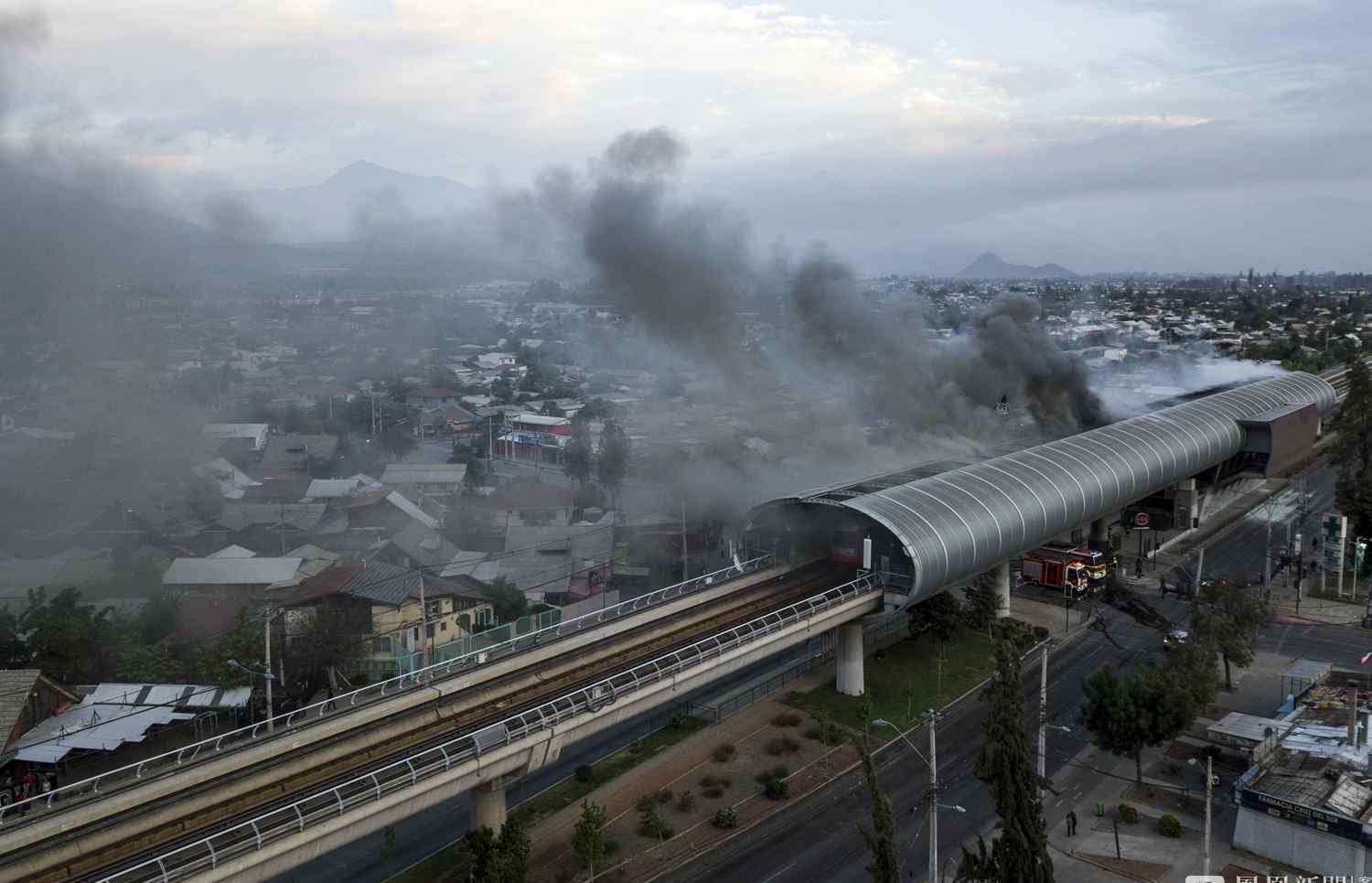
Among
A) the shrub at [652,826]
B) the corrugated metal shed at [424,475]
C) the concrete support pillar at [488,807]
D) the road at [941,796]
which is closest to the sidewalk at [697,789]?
the shrub at [652,826]

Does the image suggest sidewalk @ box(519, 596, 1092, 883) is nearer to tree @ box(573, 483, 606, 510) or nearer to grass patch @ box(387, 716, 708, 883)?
grass patch @ box(387, 716, 708, 883)

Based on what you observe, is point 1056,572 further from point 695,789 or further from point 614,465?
point 614,465

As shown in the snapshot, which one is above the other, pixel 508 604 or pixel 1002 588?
pixel 508 604

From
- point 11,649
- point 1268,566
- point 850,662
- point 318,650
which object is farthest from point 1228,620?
point 11,649

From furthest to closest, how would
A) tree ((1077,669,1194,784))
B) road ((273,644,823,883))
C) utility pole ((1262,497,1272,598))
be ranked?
utility pole ((1262,497,1272,598)), tree ((1077,669,1194,784)), road ((273,644,823,883))

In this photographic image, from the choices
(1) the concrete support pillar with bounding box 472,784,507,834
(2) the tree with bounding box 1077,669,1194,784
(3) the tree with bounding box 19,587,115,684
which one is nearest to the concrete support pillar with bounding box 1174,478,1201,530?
(2) the tree with bounding box 1077,669,1194,784

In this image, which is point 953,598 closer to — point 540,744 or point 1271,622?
point 1271,622
